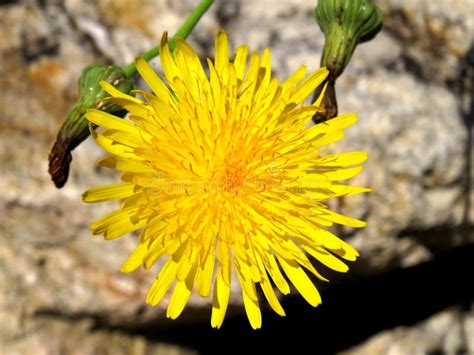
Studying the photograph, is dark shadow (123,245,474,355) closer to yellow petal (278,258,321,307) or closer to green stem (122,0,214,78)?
yellow petal (278,258,321,307)

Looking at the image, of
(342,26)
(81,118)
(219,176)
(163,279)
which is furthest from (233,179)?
(342,26)

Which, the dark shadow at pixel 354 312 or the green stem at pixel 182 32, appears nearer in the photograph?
the green stem at pixel 182 32

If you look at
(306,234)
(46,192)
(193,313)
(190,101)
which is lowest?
(193,313)

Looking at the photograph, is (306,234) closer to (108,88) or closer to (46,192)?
(108,88)

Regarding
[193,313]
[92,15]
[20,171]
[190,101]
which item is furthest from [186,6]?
[193,313]

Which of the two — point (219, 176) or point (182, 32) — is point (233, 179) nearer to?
point (219, 176)

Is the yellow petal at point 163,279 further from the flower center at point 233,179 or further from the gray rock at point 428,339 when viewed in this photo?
the gray rock at point 428,339

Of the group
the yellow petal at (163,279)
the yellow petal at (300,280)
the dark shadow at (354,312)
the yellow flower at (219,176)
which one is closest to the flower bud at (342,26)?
the yellow flower at (219,176)
